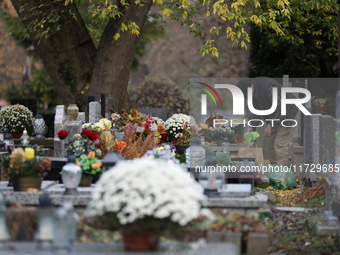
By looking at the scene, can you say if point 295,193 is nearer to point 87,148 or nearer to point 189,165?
point 189,165

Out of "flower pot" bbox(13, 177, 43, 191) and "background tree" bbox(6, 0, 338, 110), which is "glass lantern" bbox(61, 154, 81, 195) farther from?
"background tree" bbox(6, 0, 338, 110)

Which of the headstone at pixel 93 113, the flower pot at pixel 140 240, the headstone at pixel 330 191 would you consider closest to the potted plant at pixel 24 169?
the flower pot at pixel 140 240

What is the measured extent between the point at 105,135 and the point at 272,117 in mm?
3613

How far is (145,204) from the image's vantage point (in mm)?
3969

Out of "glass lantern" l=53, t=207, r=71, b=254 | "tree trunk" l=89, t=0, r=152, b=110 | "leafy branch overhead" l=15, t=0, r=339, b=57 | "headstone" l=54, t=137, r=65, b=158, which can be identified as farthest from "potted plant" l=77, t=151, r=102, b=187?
"tree trunk" l=89, t=0, r=152, b=110

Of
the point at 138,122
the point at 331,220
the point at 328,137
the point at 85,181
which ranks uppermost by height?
the point at 138,122

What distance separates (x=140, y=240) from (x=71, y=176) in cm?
184

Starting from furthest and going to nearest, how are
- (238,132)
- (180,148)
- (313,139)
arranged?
(238,132) < (180,148) < (313,139)

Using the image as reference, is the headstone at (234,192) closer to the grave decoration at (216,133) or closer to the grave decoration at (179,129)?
the grave decoration at (179,129)

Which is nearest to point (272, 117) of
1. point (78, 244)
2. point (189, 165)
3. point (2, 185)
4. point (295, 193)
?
point (295, 193)

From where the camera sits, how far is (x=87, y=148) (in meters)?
7.31

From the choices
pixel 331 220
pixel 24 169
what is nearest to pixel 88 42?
pixel 24 169

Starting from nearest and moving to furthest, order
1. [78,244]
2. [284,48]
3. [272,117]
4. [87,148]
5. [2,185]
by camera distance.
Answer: [78,244]
[2,185]
[87,148]
[272,117]
[284,48]

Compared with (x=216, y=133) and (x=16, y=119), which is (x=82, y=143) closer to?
(x=216, y=133)
